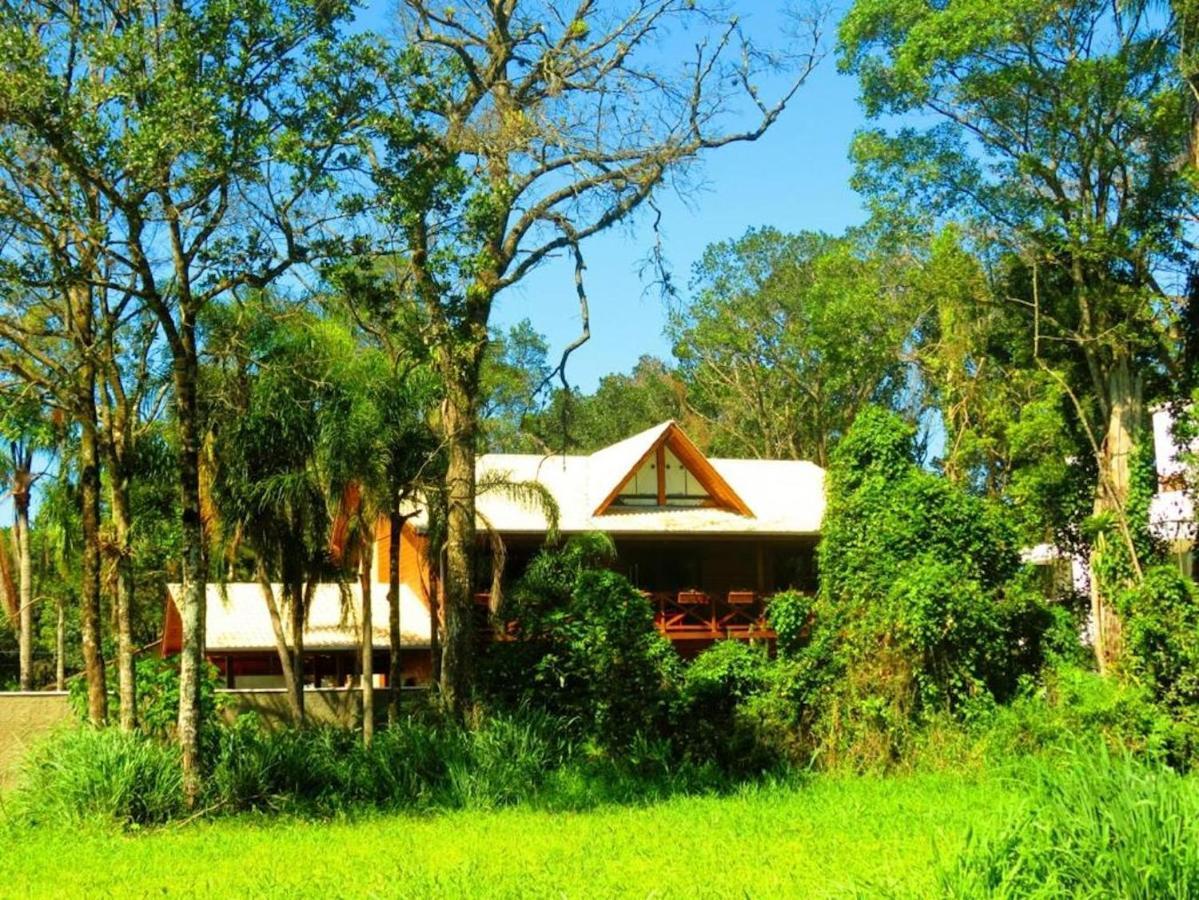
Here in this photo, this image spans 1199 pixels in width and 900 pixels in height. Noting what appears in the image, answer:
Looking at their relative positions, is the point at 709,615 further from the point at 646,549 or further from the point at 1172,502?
the point at 1172,502

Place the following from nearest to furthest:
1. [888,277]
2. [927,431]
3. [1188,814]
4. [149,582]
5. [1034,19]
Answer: [1188,814] → [1034,19] → [888,277] → [149,582] → [927,431]

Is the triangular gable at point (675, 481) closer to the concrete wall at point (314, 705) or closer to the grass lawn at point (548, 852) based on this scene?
the concrete wall at point (314, 705)

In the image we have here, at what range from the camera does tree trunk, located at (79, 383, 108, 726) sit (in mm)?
16141

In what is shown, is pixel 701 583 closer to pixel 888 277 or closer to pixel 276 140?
pixel 888 277

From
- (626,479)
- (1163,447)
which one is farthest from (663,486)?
(1163,447)

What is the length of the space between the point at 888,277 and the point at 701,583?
740cm

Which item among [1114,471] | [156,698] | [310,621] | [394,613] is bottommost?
[156,698]

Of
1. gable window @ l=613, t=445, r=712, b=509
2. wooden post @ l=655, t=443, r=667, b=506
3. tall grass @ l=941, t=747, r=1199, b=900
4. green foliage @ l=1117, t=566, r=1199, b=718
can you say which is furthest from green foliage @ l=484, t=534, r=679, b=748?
tall grass @ l=941, t=747, r=1199, b=900

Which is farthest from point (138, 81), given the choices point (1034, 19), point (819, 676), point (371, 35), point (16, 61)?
point (1034, 19)

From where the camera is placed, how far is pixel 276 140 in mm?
13477

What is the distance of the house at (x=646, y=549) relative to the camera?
26.0 meters

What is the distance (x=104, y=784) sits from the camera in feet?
46.8

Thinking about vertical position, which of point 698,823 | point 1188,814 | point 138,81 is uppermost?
point 138,81

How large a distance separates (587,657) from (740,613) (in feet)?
24.4
